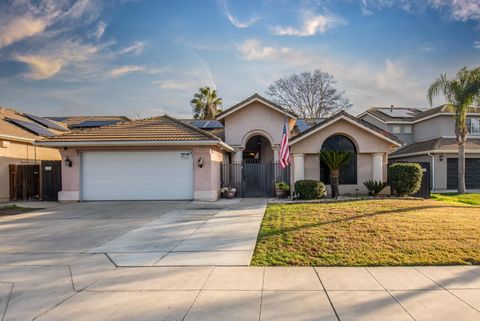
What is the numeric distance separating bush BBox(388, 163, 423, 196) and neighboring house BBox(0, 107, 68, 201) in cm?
2048

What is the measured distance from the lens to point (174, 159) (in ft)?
50.0

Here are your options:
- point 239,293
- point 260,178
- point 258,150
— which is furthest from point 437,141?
point 239,293

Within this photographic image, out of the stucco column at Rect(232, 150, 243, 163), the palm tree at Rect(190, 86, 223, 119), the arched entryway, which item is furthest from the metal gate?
the palm tree at Rect(190, 86, 223, 119)

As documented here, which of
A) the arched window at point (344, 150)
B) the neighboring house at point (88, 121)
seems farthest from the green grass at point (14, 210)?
the arched window at point (344, 150)

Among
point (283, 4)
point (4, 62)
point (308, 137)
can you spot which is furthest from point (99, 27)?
point (308, 137)

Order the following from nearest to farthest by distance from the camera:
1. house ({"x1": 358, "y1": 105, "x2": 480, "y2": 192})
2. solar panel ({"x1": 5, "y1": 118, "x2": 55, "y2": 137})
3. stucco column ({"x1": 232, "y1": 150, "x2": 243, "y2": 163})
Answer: solar panel ({"x1": 5, "y1": 118, "x2": 55, "y2": 137})
stucco column ({"x1": 232, "y1": 150, "x2": 243, "y2": 163})
house ({"x1": 358, "y1": 105, "x2": 480, "y2": 192})

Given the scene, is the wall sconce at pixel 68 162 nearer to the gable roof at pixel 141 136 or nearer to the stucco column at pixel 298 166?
the gable roof at pixel 141 136

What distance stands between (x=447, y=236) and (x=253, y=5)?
35.9ft

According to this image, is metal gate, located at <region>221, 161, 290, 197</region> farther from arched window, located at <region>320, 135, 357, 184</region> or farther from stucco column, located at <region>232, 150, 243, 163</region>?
arched window, located at <region>320, 135, 357, 184</region>

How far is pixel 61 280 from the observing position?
200 inches

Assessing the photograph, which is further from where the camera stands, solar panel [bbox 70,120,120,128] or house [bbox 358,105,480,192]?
solar panel [bbox 70,120,120,128]

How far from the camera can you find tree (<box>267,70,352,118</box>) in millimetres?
34812

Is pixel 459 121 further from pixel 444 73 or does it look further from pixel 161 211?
pixel 161 211

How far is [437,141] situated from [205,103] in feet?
86.6
